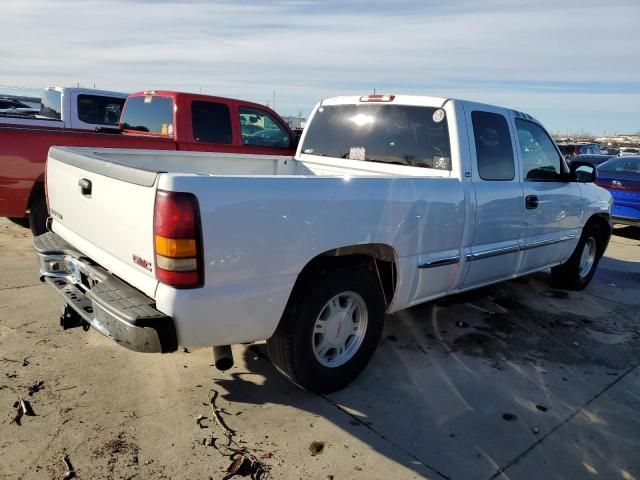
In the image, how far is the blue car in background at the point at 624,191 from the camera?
369 inches

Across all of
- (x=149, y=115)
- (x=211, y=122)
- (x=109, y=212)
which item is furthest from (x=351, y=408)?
(x=149, y=115)

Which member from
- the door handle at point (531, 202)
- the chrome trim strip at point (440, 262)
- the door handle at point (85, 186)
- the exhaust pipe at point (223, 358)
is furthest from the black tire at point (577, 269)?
the door handle at point (85, 186)

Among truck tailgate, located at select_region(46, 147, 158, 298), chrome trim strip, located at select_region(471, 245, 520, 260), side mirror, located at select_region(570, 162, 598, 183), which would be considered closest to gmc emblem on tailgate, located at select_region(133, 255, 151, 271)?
truck tailgate, located at select_region(46, 147, 158, 298)

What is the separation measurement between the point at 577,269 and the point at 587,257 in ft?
1.36

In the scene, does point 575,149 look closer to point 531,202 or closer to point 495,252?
point 531,202

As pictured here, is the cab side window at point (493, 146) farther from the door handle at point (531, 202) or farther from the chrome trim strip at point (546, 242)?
the chrome trim strip at point (546, 242)

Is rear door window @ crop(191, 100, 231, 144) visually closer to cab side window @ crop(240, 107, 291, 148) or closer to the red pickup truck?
the red pickup truck

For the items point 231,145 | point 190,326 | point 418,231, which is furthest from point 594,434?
point 231,145

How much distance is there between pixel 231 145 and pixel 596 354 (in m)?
5.32

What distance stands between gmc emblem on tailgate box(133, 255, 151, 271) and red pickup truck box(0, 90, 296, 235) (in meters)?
3.75

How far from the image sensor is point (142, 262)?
2.63 m

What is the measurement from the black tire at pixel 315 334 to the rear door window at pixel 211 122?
15.5ft

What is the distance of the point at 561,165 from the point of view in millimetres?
5176

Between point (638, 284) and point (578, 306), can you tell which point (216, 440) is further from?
point (638, 284)
